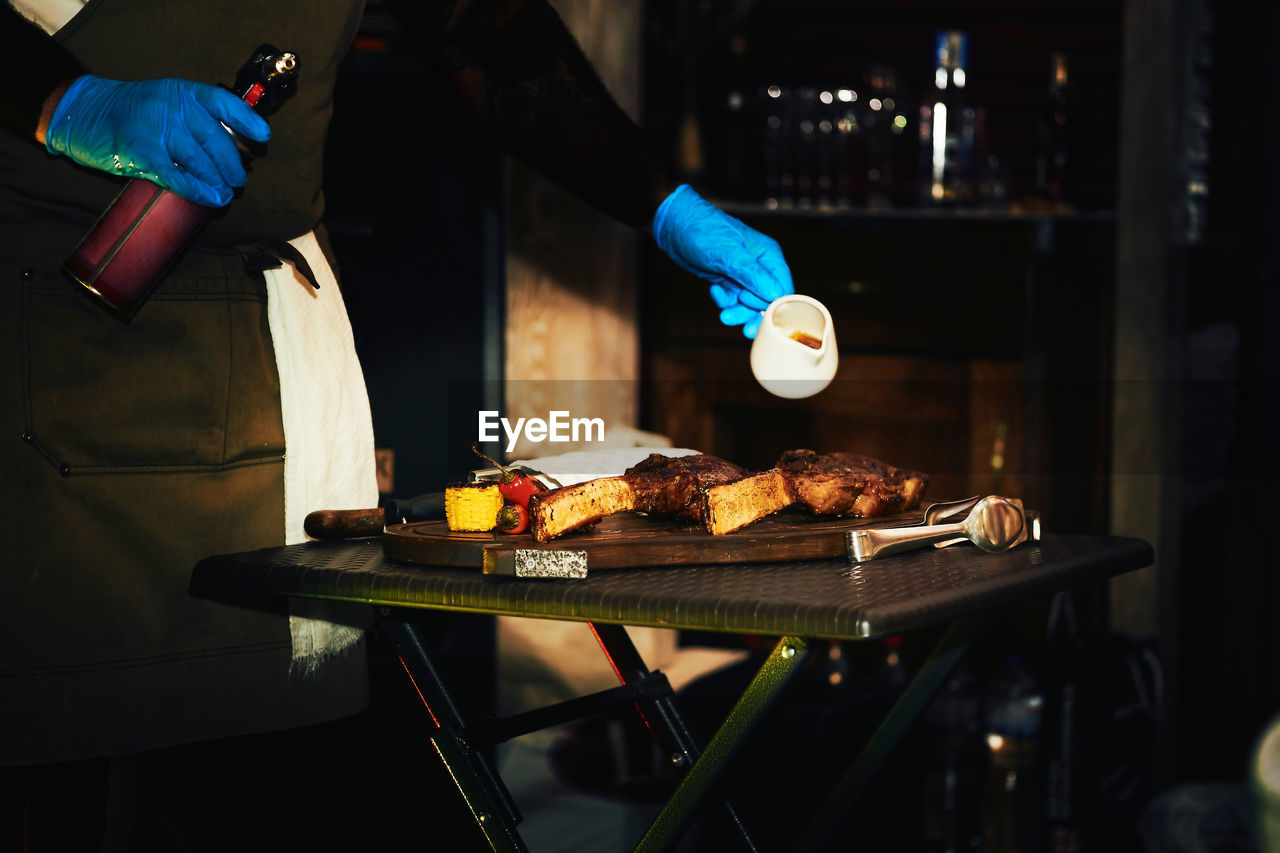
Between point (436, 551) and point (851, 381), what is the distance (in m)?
2.44

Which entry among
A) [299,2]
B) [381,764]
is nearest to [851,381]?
[381,764]

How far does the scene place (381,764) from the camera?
279 centimetres

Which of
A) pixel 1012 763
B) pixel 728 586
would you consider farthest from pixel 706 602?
pixel 1012 763

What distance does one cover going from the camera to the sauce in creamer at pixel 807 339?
1.56 m

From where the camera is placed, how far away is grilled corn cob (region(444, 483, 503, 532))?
1.34 meters

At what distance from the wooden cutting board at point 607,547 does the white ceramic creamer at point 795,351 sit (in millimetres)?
212

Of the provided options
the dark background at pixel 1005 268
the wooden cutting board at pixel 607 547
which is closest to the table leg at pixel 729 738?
the wooden cutting board at pixel 607 547

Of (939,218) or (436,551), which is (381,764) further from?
(939,218)

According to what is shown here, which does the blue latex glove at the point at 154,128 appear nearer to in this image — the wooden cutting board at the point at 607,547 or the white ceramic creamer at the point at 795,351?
the wooden cutting board at the point at 607,547

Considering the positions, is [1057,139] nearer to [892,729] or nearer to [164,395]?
[892,729]

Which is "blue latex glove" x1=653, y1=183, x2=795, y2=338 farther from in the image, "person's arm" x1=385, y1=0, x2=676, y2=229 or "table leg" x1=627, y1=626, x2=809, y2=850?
"table leg" x1=627, y1=626, x2=809, y2=850

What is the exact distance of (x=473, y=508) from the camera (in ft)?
4.40

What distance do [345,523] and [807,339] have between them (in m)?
0.60

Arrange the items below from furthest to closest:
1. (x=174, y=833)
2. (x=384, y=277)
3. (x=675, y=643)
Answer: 1. (x=675, y=643)
2. (x=384, y=277)
3. (x=174, y=833)
